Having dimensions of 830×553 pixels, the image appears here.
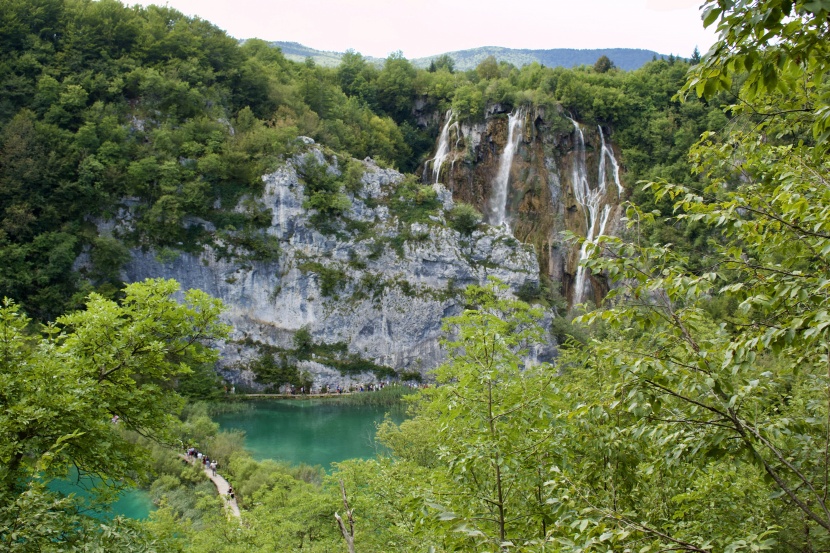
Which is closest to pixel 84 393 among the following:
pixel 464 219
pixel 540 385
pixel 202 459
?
pixel 540 385

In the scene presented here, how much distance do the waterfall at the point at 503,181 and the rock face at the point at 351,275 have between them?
432cm

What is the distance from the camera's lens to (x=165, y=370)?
6.68 m

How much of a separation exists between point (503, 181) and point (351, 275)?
15.2 metres

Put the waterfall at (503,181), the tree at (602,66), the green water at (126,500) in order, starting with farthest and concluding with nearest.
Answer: the tree at (602,66), the waterfall at (503,181), the green water at (126,500)

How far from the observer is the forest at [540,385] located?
9.37 feet

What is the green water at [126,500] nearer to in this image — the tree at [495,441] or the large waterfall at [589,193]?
the tree at [495,441]

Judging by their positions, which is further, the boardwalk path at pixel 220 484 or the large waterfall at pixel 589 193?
the large waterfall at pixel 589 193

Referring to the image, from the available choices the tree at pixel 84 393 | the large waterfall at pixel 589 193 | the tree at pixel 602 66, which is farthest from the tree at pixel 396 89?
the tree at pixel 84 393

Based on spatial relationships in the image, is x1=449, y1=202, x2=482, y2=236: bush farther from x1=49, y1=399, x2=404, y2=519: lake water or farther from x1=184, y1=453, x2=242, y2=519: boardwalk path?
x1=184, y1=453, x2=242, y2=519: boardwalk path

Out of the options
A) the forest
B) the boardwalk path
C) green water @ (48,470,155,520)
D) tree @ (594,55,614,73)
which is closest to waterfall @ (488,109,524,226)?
the forest

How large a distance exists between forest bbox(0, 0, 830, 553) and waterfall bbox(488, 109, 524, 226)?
18664 millimetres

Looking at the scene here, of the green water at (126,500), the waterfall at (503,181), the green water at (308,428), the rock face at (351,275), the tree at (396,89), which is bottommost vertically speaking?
the green water at (308,428)

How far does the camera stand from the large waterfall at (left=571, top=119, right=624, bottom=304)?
132 ft

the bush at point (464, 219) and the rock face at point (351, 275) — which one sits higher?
the bush at point (464, 219)
